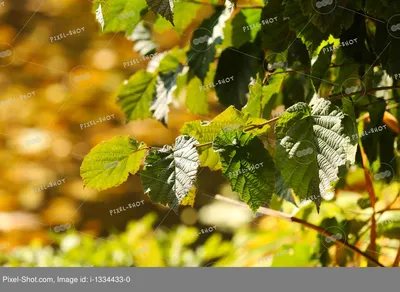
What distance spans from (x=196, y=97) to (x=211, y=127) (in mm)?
427

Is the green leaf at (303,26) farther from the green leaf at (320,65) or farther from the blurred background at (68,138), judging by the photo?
the blurred background at (68,138)

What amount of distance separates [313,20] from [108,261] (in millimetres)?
1328

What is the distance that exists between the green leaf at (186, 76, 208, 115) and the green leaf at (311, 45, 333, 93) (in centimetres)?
33

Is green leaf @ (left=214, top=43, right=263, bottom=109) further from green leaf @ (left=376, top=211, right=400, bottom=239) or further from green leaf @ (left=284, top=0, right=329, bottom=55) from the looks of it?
green leaf @ (left=376, top=211, right=400, bottom=239)

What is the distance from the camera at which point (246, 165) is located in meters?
0.73

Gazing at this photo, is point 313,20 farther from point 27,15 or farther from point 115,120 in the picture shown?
point 27,15

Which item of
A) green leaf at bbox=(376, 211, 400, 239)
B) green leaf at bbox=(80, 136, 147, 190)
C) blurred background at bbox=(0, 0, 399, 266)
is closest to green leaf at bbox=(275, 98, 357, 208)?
green leaf at bbox=(80, 136, 147, 190)

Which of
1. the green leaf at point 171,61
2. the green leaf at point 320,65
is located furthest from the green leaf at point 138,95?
the green leaf at point 320,65

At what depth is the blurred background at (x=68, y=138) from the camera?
96.5 inches

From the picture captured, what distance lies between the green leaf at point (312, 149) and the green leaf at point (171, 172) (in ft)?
0.34

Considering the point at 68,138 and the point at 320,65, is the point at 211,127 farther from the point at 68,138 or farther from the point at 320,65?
the point at 68,138

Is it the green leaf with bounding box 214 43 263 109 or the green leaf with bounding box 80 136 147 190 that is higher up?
the green leaf with bounding box 80 136 147 190

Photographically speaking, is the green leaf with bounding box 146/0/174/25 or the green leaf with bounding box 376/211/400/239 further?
the green leaf with bounding box 376/211/400/239

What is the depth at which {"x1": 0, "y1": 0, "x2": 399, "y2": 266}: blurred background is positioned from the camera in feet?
8.04
